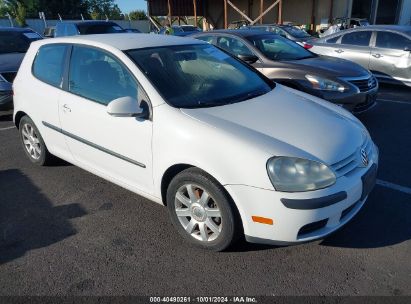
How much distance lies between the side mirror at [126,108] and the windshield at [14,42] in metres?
6.06

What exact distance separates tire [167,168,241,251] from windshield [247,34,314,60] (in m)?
4.03

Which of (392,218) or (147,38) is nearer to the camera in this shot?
(392,218)

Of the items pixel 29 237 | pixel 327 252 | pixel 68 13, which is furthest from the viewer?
pixel 68 13

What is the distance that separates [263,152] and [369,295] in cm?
117

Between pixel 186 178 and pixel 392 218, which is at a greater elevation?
pixel 186 178

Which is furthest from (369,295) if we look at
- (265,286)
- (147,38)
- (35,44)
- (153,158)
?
(35,44)

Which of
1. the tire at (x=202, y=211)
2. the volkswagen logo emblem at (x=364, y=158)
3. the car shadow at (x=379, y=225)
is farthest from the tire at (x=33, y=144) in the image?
the volkswagen logo emblem at (x=364, y=158)

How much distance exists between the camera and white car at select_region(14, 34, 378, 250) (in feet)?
8.10

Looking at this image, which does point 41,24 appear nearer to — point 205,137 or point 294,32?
point 294,32

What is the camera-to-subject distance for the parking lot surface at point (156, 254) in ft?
8.31

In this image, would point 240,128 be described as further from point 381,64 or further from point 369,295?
point 381,64

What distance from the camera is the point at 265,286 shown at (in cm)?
252

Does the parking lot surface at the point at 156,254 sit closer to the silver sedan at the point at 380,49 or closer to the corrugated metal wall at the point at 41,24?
the silver sedan at the point at 380,49

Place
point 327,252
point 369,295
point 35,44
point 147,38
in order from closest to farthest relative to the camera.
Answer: point 369,295 → point 327,252 → point 147,38 → point 35,44
